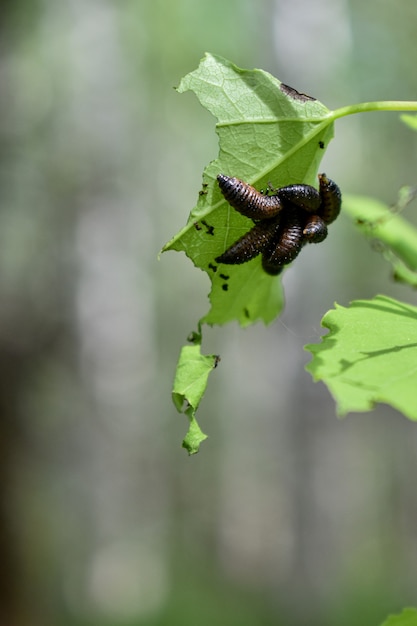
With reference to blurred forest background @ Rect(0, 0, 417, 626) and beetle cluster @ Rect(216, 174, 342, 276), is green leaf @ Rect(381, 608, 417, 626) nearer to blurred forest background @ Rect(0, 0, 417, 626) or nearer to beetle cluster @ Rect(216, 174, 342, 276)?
beetle cluster @ Rect(216, 174, 342, 276)

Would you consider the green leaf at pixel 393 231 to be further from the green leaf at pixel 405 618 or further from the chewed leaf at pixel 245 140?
the green leaf at pixel 405 618

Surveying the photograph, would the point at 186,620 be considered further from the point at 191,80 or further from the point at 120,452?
the point at 191,80

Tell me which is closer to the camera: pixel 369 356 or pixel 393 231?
pixel 369 356

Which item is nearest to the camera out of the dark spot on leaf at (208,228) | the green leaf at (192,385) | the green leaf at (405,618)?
the green leaf at (405,618)

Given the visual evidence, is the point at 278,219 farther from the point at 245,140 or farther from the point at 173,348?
the point at 173,348

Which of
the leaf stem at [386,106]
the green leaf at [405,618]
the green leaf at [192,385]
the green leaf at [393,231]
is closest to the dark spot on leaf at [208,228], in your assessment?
the green leaf at [192,385]

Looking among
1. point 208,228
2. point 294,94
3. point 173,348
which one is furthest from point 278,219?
point 173,348

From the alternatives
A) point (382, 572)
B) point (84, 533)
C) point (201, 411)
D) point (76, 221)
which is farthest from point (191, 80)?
point (201, 411)
